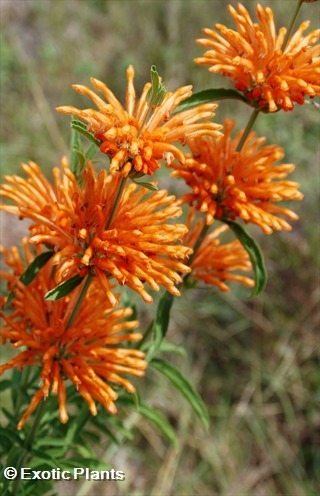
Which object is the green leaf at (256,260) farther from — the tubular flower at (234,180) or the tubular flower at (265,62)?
the tubular flower at (265,62)

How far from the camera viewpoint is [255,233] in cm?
469

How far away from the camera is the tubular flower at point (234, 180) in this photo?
2.00 meters

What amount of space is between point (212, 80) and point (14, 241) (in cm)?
227

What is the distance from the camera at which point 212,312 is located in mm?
4172

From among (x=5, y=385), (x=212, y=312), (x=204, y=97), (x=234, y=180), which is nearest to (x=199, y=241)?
(x=234, y=180)

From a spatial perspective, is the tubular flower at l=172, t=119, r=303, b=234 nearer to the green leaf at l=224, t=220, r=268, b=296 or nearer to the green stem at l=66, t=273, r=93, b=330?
the green leaf at l=224, t=220, r=268, b=296

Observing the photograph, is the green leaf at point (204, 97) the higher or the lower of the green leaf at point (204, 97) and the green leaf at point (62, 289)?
the higher

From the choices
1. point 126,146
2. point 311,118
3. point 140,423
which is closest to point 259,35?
point 126,146

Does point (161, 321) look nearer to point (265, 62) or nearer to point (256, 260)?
point (256, 260)

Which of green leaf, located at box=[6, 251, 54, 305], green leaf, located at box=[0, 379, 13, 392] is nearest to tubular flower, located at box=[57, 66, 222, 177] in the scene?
green leaf, located at box=[6, 251, 54, 305]

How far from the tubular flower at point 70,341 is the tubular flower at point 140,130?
56 centimetres

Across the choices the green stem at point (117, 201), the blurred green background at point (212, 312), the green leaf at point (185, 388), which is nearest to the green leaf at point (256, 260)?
the green leaf at point (185, 388)

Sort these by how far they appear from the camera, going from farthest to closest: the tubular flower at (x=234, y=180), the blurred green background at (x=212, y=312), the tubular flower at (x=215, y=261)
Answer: the blurred green background at (x=212, y=312) → the tubular flower at (x=215, y=261) → the tubular flower at (x=234, y=180)

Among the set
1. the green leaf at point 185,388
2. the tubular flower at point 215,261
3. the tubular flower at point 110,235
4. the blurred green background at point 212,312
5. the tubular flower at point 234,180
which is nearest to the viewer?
the tubular flower at point 110,235
